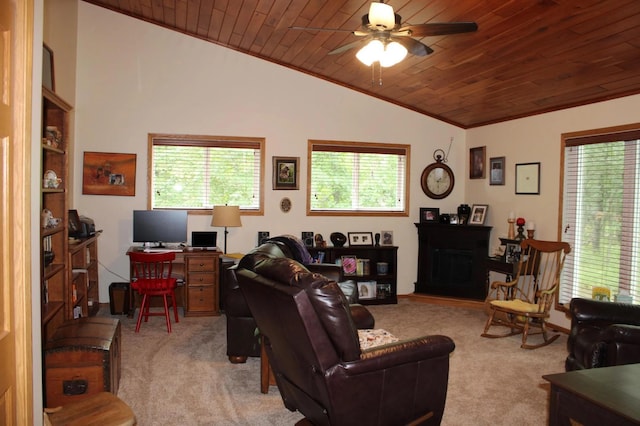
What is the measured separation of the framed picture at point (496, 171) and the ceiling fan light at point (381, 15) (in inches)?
141

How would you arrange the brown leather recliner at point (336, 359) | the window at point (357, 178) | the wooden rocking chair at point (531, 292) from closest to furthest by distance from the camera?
the brown leather recliner at point (336, 359)
the wooden rocking chair at point (531, 292)
the window at point (357, 178)

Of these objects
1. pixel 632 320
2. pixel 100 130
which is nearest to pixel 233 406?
pixel 632 320

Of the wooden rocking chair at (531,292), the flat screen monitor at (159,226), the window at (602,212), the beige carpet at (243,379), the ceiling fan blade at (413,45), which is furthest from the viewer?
the flat screen monitor at (159,226)

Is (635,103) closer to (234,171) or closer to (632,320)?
(632,320)

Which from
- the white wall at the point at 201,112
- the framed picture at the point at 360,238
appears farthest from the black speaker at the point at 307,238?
the framed picture at the point at 360,238

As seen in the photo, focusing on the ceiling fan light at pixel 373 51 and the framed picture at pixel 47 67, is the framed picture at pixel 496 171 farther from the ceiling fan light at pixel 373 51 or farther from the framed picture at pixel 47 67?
the framed picture at pixel 47 67

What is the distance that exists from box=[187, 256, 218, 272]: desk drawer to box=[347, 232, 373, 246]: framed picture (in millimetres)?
1844

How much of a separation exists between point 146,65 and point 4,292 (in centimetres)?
477

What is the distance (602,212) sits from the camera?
4.81 metres

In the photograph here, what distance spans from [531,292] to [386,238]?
190 centimetres

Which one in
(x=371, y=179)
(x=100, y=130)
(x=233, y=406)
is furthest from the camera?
(x=371, y=179)

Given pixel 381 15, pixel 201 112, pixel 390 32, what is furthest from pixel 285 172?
pixel 381 15

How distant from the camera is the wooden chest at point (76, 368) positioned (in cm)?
298

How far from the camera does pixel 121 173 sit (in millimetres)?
5750
